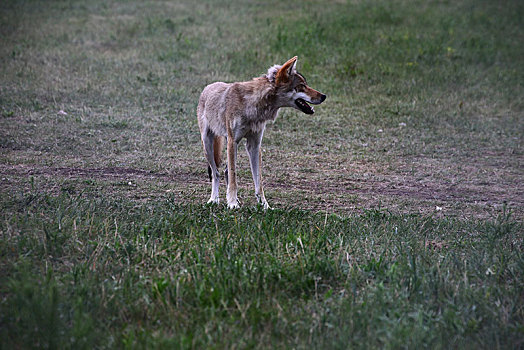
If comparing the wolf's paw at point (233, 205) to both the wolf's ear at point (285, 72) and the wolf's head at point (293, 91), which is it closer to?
the wolf's head at point (293, 91)

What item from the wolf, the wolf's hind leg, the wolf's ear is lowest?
the wolf's hind leg

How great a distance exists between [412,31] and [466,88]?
3.64m

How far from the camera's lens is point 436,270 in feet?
14.2

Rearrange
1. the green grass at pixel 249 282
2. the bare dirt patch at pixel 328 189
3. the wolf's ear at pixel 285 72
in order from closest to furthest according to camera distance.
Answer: the green grass at pixel 249 282 < the wolf's ear at pixel 285 72 < the bare dirt patch at pixel 328 189

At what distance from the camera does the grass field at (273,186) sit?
12.1ft

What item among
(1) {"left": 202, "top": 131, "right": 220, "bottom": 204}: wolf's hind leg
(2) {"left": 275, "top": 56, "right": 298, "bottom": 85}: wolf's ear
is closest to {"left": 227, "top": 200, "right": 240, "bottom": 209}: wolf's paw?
(1) {"left": 202, "top": 131, "right": 220, "bottom": 204}: wolf's hind leg

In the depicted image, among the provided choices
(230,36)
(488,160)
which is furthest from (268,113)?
(230,36)

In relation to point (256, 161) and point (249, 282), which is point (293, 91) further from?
point (249, 282)

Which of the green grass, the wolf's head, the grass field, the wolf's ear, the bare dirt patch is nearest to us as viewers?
the green grass

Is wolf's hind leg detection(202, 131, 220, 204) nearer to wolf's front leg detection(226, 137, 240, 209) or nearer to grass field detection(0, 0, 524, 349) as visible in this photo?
grass field detection(0, 0, 524, 349)

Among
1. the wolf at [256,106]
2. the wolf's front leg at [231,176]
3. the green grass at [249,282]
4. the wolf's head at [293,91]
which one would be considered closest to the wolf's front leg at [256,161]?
the wolf at [256,106]

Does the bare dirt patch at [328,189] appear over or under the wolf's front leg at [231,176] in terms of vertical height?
under

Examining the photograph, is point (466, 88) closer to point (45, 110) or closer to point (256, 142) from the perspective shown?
point (256, 142)

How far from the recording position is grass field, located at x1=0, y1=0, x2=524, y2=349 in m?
3.70
